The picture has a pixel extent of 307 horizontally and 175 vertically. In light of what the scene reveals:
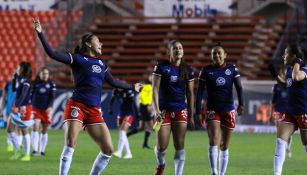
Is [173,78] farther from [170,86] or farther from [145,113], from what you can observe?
[145,113]

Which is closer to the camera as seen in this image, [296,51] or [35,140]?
[296,51]

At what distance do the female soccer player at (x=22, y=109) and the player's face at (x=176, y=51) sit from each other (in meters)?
6.91

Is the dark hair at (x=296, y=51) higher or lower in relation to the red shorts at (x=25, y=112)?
higher

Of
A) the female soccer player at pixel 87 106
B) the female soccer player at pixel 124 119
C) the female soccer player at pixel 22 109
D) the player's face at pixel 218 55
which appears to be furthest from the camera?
the female soccer player at pixel 124 119

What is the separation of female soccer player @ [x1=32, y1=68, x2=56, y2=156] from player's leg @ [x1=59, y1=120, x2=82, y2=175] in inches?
400

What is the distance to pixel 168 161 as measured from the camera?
22.3 metres

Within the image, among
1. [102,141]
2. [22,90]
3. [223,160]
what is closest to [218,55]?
[223,160]

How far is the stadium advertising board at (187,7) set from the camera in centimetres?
4412

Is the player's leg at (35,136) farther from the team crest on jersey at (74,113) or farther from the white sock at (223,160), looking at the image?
the team crest on jersey at (74,113)

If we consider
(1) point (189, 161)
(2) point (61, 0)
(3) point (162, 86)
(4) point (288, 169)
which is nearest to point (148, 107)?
(1) point (189, 161)

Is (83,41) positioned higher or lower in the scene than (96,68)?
higher

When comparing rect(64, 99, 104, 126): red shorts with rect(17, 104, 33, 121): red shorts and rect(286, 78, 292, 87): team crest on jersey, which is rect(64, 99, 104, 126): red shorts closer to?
rect(286, 78, 292, 87): team crest on jersey

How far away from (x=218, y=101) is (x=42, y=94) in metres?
9.38

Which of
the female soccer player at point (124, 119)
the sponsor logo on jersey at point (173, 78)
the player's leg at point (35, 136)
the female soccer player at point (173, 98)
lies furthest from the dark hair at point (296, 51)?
the player's leg at point (35, 136)
